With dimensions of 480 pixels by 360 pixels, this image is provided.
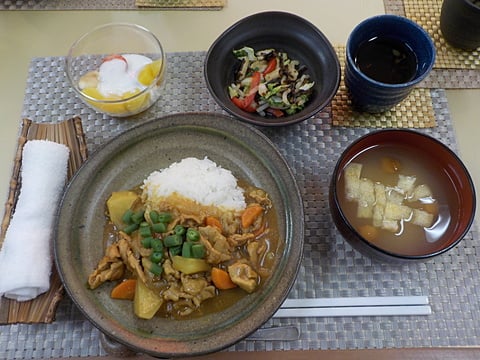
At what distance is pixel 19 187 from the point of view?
1815 millimetres

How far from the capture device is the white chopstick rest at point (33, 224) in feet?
5.18

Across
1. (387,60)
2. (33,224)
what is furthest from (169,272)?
(387,60)

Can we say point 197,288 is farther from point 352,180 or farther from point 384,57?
point 384,57

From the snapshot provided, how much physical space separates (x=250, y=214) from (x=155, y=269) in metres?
0.41

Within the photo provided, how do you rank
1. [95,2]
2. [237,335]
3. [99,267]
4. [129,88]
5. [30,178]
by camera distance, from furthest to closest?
1. [95,2]
2. [129,88]
3. [30,178]
4. [99,267]
5. [237,335]

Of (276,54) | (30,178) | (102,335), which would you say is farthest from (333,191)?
(30,178)

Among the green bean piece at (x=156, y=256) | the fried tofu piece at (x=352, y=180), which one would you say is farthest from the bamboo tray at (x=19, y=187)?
the fried tofu piece at (x=352, y=180)

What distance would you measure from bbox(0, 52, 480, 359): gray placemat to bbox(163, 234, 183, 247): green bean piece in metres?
0.45

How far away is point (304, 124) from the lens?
2.07 metres

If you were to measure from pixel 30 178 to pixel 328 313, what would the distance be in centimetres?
127

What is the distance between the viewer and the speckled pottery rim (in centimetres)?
149

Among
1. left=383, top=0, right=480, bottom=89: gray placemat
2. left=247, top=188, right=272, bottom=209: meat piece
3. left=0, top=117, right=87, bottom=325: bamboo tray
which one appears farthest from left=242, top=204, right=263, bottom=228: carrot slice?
left=383, top=0, right=480, bottom=89: gray placemat

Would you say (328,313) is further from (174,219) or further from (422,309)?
(174,219)

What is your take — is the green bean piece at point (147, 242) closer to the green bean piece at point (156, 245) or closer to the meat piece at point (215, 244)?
the green bean piece at point (156, 245)
